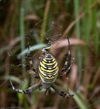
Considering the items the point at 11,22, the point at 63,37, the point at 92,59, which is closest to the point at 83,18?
the point at 63,37

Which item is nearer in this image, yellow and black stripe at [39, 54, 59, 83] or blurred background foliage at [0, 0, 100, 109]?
yellow and black stripe at [39, 54, 59, 83]

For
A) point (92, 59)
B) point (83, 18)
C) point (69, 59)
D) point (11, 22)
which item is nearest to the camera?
point (69, 59)

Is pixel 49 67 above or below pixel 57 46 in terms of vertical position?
above

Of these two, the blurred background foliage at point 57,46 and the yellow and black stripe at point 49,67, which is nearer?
the yellow and black stripe at point 49,67

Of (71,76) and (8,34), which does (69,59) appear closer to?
(71,76)

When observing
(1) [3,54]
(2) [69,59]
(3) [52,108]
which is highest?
(2) [69,59]

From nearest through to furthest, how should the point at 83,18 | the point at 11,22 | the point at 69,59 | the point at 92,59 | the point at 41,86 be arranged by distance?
the point at 69,59
the point at 41,86
the point at 83,18
the point at 92,59
the point at 11,22

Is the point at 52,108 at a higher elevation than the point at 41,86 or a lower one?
lower

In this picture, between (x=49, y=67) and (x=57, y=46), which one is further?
(x=57, y=46)
